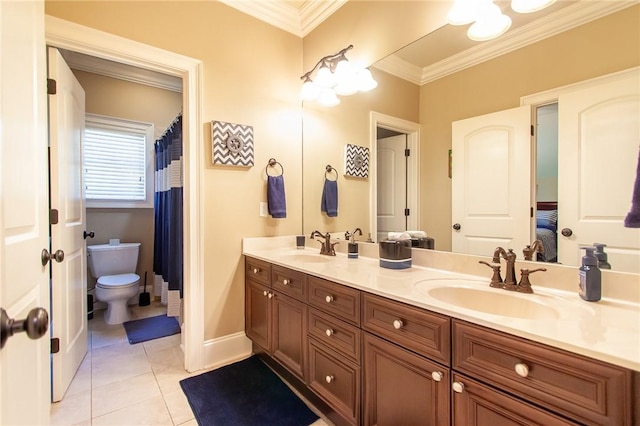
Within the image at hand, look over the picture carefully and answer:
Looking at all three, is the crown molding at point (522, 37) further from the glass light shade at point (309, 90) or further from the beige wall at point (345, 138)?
the glass light shade at point (309, 90)

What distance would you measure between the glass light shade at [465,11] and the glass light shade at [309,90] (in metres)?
→ 1.10

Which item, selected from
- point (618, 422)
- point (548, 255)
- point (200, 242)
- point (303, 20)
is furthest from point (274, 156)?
point (618, 422)

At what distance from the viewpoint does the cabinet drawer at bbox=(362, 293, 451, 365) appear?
965 millimetres

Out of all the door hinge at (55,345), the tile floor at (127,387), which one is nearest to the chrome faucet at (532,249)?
the tile floor at (127,387)

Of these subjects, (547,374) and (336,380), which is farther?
(336,380)

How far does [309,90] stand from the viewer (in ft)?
7.80

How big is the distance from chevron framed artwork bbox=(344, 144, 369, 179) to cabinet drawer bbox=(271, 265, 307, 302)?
2.88 feet

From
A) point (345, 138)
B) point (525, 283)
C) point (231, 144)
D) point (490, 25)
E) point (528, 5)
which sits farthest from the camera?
point (345, 138)

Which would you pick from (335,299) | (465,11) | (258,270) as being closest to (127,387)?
(258,270)

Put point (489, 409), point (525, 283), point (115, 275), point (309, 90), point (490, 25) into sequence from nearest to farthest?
point (489, 409) → point (525, 283) → point (490, 25) → point (309, 90) → point (115, 275)

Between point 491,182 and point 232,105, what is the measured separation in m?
1.79

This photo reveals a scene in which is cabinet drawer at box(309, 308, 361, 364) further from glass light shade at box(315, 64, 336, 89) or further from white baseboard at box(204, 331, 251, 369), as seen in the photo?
glass light shade at box(315, 64, 336, 89)

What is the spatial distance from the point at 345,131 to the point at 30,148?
1792 mm

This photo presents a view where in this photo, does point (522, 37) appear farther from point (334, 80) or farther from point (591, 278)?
point (334, 80)
